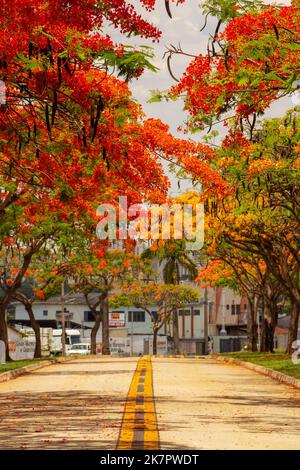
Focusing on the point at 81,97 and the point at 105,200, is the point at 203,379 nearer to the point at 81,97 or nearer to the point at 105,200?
the point at 105,200

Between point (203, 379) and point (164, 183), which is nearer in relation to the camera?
point (164, 183)

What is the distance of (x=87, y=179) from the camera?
85.4ft

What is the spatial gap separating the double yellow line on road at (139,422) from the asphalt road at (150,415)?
0.4 inches

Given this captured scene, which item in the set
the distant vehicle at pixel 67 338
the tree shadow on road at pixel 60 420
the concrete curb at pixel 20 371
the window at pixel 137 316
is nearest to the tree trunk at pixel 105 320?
the distant vehicle at pixel 67 338

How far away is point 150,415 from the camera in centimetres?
1521

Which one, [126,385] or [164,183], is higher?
[164,183]

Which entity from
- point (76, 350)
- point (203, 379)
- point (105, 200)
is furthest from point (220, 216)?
point (76, 350)

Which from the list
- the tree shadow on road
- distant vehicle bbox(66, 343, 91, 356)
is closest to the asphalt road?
the tree shadow on road

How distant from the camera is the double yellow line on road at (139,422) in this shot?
11336mm

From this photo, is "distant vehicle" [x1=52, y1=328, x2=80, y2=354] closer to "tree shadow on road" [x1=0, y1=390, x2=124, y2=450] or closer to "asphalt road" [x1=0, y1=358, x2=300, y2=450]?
"asphalt road" [x1=0, y1=358, x2=300, y2=450]

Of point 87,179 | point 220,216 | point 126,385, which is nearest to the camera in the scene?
point 126,385

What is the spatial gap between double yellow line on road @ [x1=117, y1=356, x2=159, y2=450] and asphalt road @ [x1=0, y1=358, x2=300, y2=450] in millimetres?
11

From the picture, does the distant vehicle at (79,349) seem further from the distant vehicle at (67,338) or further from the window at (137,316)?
the window at (137,316)
